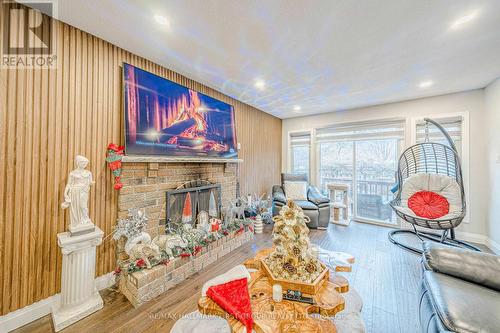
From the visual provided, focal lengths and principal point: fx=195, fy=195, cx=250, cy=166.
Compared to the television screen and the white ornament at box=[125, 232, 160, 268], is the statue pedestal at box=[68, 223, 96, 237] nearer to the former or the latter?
the white ornament at box=[125, 232, 160, 268]

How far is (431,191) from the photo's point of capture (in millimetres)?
3289

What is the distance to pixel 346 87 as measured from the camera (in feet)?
10.8

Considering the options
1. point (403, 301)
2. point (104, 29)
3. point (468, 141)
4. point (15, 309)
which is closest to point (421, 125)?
→ point (468, 141)

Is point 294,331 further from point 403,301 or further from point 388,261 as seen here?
point 388,261

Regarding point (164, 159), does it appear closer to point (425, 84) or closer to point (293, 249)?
point (293, 249)

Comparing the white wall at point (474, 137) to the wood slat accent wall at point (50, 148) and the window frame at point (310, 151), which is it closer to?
the window frame at point (310, 151)

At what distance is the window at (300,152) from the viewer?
17.2ft

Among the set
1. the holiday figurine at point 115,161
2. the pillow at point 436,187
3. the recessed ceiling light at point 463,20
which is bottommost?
the pillow at point 436,187

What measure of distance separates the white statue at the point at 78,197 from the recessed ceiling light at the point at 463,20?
11.8 feet

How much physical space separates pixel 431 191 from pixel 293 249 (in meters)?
3.25

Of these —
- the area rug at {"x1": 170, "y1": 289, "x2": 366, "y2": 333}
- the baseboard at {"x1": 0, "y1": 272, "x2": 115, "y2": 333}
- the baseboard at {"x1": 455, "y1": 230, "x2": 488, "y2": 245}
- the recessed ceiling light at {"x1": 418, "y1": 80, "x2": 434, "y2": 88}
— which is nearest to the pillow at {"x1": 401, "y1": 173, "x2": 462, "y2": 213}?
the baseboard at {"x1": 455, "y1": 230, "x2": 488, "y2": 245}

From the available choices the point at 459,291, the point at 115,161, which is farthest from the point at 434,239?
the point at 115,161

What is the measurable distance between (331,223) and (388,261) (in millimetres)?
1634

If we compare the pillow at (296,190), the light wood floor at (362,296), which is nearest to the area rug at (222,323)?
the light wood floor at (362,296)
